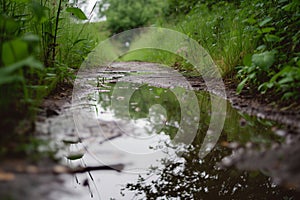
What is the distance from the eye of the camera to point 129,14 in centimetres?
1538

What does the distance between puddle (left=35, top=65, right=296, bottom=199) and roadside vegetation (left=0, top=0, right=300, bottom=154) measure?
0.19 metres

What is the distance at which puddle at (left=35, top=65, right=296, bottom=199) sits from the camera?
50.4 inches

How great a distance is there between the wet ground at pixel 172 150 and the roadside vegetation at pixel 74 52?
124mm

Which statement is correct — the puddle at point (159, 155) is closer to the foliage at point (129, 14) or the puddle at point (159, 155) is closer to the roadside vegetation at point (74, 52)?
the roadside vegetation at point (74, 52)

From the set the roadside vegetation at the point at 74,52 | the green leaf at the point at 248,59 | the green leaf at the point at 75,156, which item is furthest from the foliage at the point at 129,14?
the green leaf at the point at 75,156

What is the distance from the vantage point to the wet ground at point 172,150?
3.40 ft

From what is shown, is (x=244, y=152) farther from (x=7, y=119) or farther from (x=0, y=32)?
(x=0, y=32)

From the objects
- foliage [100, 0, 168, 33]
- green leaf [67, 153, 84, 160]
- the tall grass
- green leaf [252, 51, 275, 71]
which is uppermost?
foliage [100, 0, 168, 33]

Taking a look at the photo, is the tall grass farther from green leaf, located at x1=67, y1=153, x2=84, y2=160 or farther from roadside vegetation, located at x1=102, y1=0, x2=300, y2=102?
green leaf, located at x1=67, y1=153, x2=84, y2=160

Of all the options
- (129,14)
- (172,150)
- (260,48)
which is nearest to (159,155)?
(172,150)

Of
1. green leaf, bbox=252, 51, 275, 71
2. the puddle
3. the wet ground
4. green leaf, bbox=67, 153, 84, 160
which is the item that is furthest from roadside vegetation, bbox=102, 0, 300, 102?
green leaf, bbox=67, 153, 84, 160

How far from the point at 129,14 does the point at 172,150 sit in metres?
14.7

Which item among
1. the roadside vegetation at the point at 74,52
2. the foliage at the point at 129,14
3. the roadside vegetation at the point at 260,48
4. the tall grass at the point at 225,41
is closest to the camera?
the roadside vegetation at the point at 74,52

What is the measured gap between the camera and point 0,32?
115 cm
